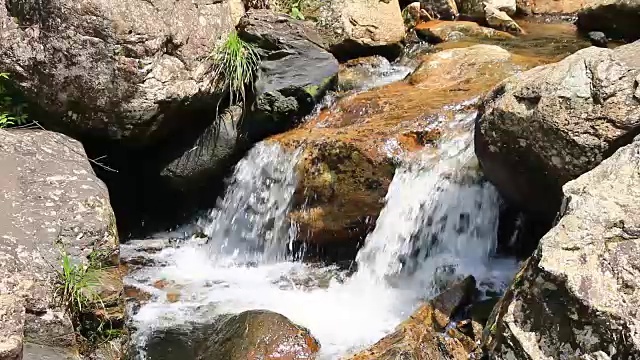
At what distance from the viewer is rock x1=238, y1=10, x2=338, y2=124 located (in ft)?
21.1

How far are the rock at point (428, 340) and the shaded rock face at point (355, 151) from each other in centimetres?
135

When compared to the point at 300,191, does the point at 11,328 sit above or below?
above

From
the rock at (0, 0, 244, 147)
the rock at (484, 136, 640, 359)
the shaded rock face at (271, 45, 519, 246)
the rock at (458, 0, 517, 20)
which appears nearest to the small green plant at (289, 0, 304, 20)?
the shaded rock face at (271, 45, 519, 246)

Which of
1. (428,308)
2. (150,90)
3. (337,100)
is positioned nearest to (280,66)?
(337,100)

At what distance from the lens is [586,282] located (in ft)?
8.96

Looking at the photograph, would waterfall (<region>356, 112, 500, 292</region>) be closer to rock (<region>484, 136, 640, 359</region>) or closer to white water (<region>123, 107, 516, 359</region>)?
white water (<region>123, 107, 516, 359</region>)

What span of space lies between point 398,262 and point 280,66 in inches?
96.0

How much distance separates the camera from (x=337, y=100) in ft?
23.2

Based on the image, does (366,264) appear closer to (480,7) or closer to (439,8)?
(439,8)

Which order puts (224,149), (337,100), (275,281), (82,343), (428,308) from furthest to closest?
(337,100)
(224,149)
(275,281)
(428,308)
(82,343)

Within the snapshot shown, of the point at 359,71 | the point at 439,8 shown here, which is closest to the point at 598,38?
the point at 439,8

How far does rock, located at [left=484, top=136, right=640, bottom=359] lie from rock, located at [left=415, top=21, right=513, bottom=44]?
6.99 m

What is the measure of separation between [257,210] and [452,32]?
5.35m

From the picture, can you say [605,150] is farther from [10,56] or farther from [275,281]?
[10,56]
